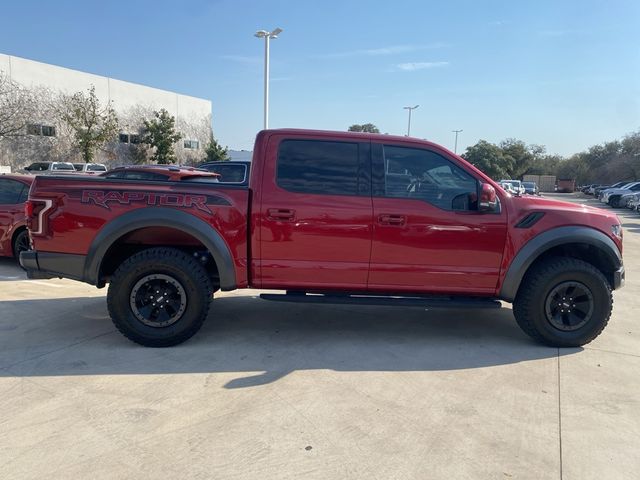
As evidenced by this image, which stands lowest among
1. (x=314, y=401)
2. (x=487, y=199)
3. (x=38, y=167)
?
(x=314, y=401)

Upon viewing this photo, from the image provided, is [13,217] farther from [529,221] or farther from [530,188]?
[530,188]

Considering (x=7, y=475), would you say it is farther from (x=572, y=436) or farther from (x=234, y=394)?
(x=572, y=436)

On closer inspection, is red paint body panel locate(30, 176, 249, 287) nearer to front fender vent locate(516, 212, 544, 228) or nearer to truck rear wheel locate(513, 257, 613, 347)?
front fender vent locate(516, 212, 544, 228)

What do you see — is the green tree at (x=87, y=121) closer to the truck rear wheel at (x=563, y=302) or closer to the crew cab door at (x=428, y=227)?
the crew cab door at (x=428, y=227)

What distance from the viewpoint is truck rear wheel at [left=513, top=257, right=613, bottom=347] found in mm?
4562

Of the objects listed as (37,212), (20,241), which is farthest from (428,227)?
(20,241)

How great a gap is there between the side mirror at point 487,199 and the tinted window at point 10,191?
6.89m

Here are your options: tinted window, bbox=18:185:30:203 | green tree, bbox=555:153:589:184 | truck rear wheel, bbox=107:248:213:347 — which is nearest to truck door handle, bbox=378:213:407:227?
truck rear wheel, bbox=107:248:213:347

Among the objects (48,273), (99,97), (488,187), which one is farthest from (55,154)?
(488,187)

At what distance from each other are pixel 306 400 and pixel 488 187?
2.50 m

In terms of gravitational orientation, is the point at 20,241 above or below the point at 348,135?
below

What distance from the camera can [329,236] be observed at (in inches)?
173

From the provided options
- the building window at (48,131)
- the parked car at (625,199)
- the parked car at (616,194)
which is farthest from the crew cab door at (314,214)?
the building window at (48,131)

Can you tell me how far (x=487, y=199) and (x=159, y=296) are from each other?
3184 mm
